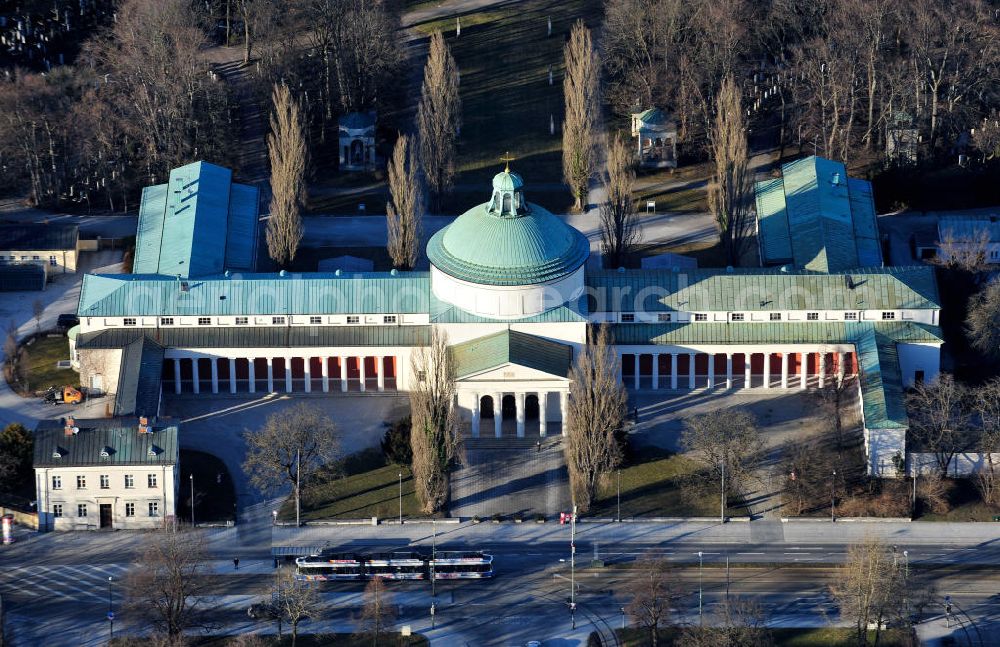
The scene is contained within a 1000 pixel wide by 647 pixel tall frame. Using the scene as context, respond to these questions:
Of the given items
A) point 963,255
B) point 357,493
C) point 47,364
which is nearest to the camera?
point 357,493

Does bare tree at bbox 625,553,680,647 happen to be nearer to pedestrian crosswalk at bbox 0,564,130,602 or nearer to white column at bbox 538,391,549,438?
white column at bbox 538,391,549,438

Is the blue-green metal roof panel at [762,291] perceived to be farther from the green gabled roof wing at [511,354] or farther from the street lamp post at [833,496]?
the street lamp post at [833,496]

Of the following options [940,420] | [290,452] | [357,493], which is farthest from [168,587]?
[940,420]

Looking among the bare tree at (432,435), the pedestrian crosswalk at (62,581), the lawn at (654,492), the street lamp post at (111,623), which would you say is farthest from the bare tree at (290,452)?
the lawn at (654,492)

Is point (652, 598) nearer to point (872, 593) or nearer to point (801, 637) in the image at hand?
point (801, 637)

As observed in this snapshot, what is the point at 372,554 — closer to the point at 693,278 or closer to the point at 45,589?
the point at 45,589

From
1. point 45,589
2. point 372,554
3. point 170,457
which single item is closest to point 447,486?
point 372,554

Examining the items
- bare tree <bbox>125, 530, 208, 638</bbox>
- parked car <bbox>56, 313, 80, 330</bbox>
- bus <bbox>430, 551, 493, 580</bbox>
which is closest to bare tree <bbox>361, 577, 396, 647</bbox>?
bus <bbox>430, 551, 493, 580</bbox>
